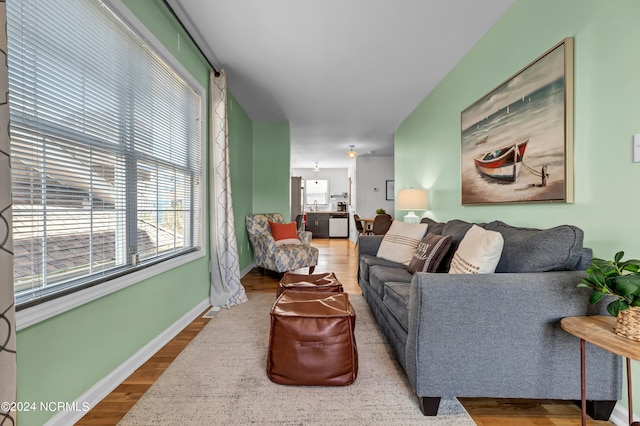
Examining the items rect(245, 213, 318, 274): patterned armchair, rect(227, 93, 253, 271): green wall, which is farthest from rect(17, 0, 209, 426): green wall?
rect(245, 213, 318, 274): patterned armchair

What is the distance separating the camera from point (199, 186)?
284cm

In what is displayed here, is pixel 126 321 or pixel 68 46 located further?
pixel 126 321

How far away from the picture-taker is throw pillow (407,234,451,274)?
7.09ft

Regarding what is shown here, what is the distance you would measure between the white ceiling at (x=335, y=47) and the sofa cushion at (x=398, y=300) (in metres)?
2.03

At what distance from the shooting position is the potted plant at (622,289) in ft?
3.17

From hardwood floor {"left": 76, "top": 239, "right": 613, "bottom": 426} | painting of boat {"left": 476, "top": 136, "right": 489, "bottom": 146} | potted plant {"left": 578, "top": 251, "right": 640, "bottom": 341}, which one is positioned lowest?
hardwood floor {"left": 76, "top": 239, "right": 613, "bottom": 426}

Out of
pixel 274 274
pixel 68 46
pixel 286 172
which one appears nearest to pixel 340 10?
pixel 68 46

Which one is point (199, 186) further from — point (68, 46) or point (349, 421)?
point (349, 421)

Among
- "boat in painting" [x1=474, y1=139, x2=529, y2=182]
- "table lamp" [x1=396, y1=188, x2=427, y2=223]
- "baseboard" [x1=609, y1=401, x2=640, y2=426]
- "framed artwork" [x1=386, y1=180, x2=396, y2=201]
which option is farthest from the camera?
"framed artwork" [x1=386, y1=180, x2=396, y2=201]

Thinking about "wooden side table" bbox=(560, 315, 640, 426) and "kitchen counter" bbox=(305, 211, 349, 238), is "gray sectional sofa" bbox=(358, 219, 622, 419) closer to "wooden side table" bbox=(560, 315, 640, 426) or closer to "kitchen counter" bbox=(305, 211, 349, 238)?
"wooden side table" bbox=(560, 315, 640, 426)

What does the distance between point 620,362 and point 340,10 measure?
264 cm

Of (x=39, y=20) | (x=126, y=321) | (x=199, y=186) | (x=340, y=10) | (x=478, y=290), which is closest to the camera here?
(x=39, y=20)

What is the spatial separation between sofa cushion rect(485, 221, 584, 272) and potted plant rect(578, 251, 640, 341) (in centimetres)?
35

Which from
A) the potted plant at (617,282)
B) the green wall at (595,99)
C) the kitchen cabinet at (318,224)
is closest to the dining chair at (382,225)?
the green wall at (595,99)
